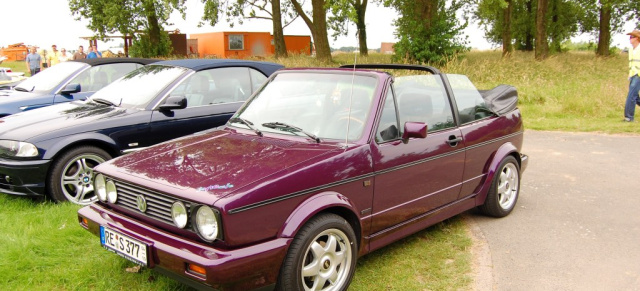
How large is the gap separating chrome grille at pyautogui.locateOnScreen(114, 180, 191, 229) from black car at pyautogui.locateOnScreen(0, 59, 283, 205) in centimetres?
206

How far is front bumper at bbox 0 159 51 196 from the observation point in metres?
5.25

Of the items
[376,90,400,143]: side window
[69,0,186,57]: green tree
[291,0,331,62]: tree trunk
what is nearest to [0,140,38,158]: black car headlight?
[376,90,400,143]: side window

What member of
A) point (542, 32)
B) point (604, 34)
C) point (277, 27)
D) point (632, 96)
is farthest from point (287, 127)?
point (604, 34)

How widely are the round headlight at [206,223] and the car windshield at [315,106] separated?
117cm

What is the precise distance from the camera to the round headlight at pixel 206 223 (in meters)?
3.03

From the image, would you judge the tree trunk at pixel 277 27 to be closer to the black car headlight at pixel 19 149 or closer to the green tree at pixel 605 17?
the green tree at pixel 605 17

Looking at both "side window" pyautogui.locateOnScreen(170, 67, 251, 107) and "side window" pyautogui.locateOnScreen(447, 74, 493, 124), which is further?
"side window" pyautogui.locateOnScreen(170, 67, 251, 107)

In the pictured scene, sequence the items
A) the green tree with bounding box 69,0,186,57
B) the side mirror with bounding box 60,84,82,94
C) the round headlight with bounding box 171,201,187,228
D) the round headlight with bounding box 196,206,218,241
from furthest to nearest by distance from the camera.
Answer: the green tree with bounding box 69,0,186,57
the side mirror with bounding box 60,84,82,94
the round headlight with bounding box 171,201,187,228
the round headlight with bounding box 196,206,218,241

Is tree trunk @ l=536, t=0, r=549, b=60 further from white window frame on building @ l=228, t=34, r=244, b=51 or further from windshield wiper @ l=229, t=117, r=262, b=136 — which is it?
windshield wiper @ l=229, t=117, r=262, b=136

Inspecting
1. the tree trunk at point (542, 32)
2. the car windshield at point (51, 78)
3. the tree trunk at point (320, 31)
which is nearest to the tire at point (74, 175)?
the car windshield at point (51, 78)

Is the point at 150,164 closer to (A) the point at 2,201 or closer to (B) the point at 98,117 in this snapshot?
(B) the point at 98,117

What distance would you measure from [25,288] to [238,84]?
3.95 meters

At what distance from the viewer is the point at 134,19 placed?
3000cm

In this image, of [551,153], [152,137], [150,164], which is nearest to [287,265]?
[150,164]
